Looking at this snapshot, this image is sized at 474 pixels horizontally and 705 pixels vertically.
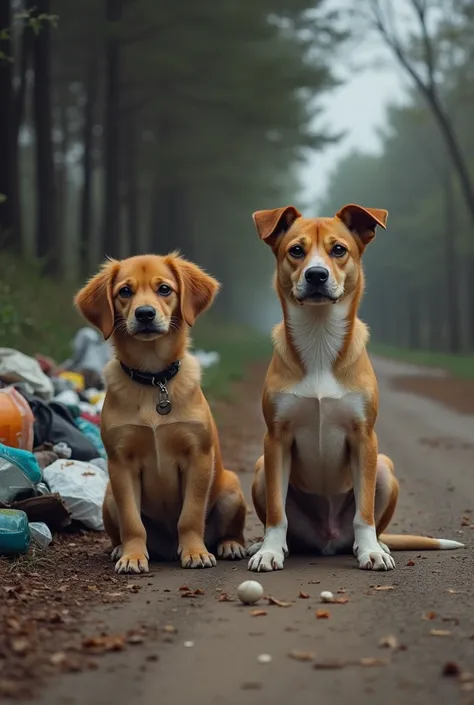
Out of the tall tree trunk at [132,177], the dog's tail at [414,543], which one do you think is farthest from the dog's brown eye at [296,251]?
the tall tree trunk at [132,177]

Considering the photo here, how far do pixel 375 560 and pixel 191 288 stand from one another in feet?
6.33

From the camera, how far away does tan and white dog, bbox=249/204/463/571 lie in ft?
18.6

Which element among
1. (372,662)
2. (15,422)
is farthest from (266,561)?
(15,422)

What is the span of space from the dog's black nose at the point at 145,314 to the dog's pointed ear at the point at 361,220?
4.07 feet

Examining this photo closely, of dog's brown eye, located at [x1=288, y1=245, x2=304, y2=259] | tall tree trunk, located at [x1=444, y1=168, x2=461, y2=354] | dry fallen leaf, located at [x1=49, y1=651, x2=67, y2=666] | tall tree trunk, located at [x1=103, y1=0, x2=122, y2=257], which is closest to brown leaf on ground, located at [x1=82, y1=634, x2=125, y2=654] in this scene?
dry fallen leaf, located at [x1=49, y1=651, x2=67, y2=666]

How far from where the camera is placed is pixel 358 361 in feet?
19.4

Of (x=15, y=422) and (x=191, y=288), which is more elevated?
(x=191, y=288)

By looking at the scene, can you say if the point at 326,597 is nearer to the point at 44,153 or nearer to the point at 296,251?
the point at 296,251

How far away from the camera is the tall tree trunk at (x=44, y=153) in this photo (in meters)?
19.0

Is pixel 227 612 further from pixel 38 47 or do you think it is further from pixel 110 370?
pixel 38 47

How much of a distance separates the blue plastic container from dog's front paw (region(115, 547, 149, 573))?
2.04 feet

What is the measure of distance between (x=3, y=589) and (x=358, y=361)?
2.37 metres

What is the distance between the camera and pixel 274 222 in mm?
5887

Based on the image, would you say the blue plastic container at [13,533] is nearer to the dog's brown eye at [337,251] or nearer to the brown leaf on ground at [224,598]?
the brown leaf on ground at [224,598]
